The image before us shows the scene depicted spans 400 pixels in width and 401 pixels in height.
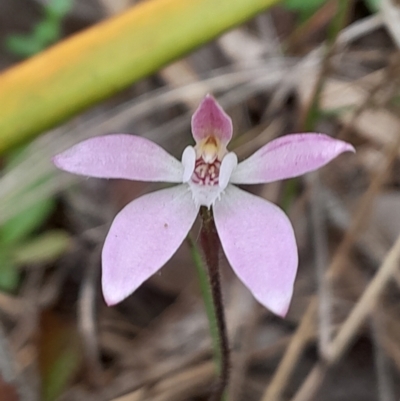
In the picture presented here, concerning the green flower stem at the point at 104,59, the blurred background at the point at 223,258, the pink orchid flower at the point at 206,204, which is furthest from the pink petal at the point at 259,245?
the blurred background at the point at 223,258

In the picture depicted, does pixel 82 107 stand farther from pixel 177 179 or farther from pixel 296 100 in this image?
pixel 296 100

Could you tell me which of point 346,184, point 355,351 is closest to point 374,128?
point 346,184

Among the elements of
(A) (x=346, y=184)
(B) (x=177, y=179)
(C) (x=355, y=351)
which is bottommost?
(C) (x=355, y=351)

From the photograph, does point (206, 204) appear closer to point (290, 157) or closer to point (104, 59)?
point (290, 157)

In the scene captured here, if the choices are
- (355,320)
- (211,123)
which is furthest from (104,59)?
(355,320)

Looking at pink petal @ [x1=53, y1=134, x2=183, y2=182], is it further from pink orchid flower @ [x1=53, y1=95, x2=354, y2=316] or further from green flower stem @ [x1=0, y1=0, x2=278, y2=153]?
green flower stem @ [x1=0, y1=0, x2=278, y2=153]

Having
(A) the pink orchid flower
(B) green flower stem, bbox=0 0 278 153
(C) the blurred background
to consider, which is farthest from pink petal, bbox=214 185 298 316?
(C) the blurred background
